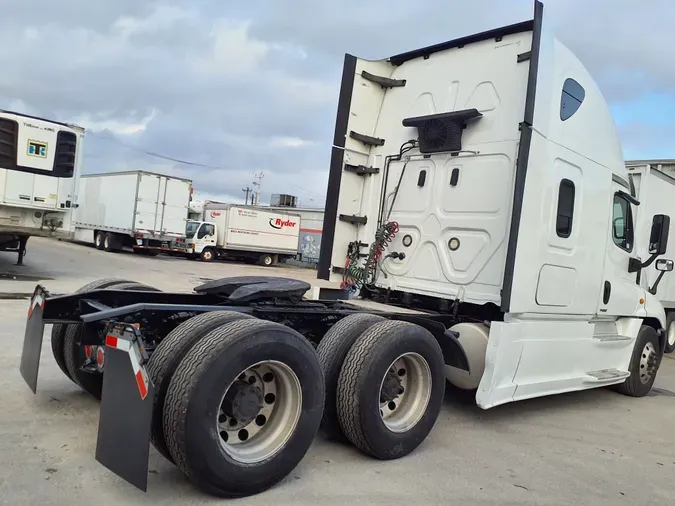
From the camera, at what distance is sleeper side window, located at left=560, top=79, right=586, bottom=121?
17.3 feet

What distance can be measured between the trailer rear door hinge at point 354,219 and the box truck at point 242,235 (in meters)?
22.6

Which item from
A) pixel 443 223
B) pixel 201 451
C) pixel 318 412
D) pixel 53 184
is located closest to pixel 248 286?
pixel 318 412

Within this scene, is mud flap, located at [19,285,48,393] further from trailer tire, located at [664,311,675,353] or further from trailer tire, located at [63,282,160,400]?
Answer: trailer tire, located at [664,311,675,353]

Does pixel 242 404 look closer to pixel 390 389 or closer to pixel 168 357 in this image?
pixel 168 357

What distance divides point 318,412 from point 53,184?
1186 centimetres

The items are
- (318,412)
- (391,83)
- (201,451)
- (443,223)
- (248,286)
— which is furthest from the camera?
(391,83)

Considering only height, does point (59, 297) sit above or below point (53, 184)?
below

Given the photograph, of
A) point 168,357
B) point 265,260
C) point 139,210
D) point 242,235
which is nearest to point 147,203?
point 139,210

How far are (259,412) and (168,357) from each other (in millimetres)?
698

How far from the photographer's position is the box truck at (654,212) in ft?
24.8

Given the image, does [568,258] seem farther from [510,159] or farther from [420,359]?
[420,359]

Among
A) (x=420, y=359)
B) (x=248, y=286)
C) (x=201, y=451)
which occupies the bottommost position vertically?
(x=201, y=451)

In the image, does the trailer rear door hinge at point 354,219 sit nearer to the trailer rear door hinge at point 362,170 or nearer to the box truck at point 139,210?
the trailer rear door hinge at point 362,170

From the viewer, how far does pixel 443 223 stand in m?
5.78
